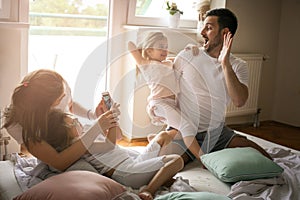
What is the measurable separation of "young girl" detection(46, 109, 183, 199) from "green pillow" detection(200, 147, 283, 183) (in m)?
0.22

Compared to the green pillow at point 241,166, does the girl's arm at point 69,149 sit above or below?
above

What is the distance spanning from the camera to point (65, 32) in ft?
10.7

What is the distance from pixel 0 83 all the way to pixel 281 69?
2.91 meters

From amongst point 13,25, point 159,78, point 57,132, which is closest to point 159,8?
point 159,78

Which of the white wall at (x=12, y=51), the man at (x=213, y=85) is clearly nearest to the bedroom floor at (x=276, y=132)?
the man at (x=213, y=85)

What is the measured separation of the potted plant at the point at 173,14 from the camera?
3553 mm

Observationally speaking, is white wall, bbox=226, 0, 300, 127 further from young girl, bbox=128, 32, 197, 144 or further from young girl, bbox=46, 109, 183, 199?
young girl, bbox=46, 109, 183, 199

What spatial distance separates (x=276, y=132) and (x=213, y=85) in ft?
6.11

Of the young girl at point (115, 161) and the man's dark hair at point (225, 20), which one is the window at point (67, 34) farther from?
the young girl at point (115, 161)

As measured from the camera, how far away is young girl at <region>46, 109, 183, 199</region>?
68.0 inches

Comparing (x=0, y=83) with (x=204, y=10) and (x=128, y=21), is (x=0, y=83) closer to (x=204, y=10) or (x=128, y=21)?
(x=128, y=21)

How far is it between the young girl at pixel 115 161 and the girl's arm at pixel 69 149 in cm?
5

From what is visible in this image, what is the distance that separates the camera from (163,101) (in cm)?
247

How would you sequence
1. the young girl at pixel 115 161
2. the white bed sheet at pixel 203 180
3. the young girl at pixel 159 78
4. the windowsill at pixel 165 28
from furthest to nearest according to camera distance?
the windowsill at pixel 165 28
the young girl at pixel 159 78
the white bed sheet at pixel 203 180
the young girl at pixel 115 161
